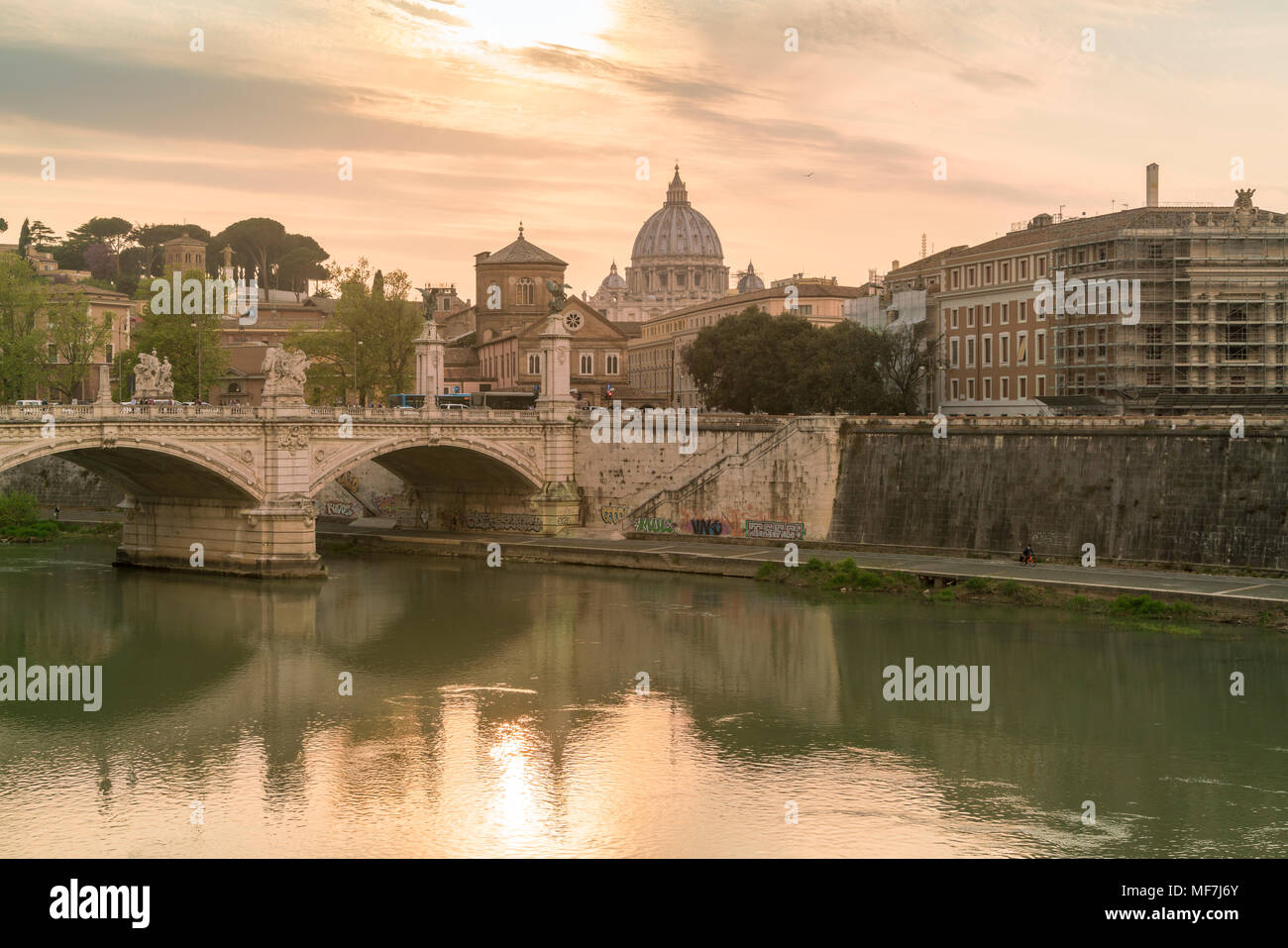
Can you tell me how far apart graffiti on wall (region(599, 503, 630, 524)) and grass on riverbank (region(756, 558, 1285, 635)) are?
32.7 ft

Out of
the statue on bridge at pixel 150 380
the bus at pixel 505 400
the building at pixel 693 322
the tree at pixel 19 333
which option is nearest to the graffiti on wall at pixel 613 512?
the bus at pixel 505 400

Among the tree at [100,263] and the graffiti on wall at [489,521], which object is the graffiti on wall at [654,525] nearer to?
the graffiti on wall at [489,521]

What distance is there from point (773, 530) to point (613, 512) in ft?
21.8

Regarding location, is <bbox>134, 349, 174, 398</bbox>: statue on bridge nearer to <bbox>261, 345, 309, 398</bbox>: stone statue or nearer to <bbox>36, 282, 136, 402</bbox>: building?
<bbox>36, 282, 136, 402</bbox>: building

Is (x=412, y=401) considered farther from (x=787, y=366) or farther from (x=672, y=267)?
(x=672, y=267)

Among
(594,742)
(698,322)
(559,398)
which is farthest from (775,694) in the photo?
(698,322)

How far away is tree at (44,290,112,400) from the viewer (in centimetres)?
6094

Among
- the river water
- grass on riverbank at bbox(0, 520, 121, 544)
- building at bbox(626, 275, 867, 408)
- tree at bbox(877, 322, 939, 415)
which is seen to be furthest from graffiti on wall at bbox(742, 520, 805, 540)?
building at bbox(626, 275, 867, 408)

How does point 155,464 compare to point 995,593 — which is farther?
point 155,464

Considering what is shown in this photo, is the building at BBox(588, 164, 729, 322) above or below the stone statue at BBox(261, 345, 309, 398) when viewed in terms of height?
above

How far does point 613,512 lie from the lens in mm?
51250

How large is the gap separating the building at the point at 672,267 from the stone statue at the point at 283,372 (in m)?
120

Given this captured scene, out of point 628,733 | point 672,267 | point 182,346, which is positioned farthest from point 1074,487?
point 672,267
